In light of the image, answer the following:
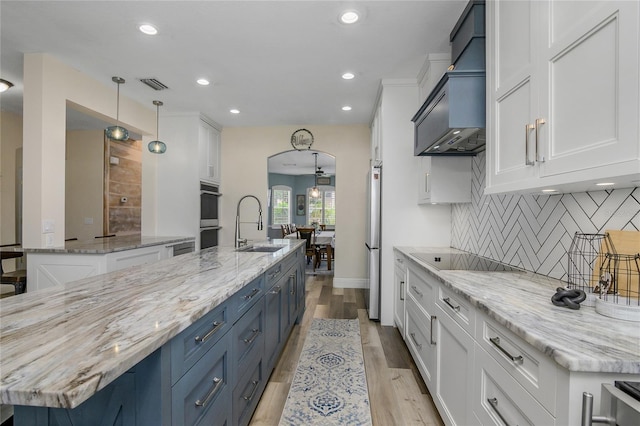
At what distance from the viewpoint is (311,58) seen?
3.01 m

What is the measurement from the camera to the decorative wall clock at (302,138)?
5.28 meters

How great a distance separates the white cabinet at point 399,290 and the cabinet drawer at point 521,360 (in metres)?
1.58

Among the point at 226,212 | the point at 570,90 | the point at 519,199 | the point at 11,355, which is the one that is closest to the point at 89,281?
the point at 11,355

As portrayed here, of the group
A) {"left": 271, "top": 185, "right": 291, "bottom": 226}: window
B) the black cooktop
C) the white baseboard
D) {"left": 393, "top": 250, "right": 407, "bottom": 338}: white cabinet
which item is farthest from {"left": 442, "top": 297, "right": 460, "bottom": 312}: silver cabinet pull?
{"left": 271, "top": 185, "right": 291, "bottom": 226}: window

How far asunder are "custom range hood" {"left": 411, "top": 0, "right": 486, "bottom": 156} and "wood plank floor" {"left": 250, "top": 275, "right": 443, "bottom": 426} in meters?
1.75

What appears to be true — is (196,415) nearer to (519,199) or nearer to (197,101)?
(519,199)

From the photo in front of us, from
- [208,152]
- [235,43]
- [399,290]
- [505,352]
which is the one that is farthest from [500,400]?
[208,152]

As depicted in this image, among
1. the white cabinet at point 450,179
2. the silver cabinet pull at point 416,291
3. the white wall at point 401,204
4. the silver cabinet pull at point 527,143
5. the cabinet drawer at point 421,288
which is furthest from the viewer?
the white wall at point 401,204

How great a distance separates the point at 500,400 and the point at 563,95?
3.79ft

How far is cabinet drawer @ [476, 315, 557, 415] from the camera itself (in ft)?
2.82

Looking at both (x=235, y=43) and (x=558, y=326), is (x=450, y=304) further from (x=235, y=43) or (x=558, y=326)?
(x=235, y=43)

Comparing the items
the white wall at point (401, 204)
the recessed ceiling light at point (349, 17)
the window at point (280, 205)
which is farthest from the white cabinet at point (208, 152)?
the window at point (280, 205)

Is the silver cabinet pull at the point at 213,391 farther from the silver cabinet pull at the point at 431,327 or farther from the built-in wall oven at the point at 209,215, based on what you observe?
the built-in wall oven at the point at 209,215

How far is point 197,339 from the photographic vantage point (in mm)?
1105
